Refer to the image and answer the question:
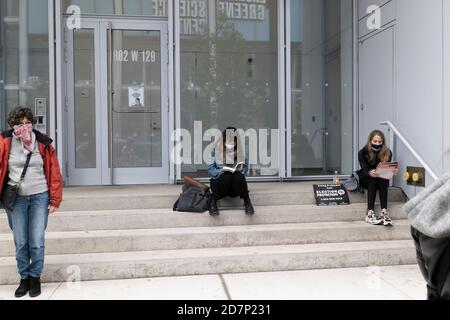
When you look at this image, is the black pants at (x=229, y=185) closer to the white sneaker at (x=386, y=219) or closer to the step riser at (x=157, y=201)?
the step riser at (x=157, y=201)

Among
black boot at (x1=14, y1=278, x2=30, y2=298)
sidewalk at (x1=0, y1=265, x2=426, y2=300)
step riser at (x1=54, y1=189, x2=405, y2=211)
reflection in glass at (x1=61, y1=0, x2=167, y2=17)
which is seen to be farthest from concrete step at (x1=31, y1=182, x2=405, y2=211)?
reflection in glass at (x1=61, y1=0, x2=167, y2=17)

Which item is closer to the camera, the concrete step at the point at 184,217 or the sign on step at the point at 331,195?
the concrete step at the point at 184,217

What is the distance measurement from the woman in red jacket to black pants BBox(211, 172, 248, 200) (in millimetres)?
2064

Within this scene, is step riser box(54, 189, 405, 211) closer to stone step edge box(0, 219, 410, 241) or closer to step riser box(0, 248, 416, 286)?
stone step edge box(0, 219, 410, 241)

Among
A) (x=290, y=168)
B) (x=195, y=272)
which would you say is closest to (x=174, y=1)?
(x=290, y=168)

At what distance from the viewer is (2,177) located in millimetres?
3844

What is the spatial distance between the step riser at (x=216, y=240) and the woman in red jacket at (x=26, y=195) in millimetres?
758

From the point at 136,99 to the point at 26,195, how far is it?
336 centimetres

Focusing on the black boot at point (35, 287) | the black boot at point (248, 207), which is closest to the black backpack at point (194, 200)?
the black boot at point (248, 207)

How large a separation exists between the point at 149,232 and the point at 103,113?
2.62 metres

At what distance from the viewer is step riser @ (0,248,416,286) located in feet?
14.1

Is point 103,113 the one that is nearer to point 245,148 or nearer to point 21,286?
point 245,148

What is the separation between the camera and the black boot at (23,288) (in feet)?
12.8

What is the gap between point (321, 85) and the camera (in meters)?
7.61
